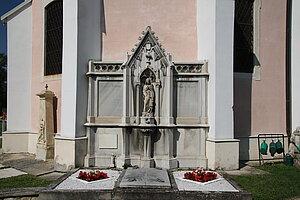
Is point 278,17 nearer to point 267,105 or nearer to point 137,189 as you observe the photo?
point 267,105

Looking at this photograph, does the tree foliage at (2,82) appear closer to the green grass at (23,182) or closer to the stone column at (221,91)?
the green grass at (23,182)

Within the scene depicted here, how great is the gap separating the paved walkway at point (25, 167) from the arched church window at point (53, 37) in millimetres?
4351

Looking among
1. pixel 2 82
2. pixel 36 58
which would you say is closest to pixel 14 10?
pixel 36 58

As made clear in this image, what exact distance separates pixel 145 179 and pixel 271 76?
27.7 feet

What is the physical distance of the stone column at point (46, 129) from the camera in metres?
10.9

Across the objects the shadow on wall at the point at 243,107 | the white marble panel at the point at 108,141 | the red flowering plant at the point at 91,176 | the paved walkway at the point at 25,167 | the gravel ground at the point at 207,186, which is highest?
the shadow on wall at the point at 243,107

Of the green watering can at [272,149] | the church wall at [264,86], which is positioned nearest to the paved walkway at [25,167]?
the church wall at [264,86]

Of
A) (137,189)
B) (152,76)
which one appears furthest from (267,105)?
(137,189)

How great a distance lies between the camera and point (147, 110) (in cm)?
905

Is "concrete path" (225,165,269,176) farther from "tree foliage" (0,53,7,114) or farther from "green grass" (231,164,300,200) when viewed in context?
"tree foliage" (0,53,7,114)

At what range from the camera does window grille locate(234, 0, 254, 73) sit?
1112 centimetres

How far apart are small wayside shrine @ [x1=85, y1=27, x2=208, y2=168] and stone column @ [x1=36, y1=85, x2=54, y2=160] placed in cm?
292

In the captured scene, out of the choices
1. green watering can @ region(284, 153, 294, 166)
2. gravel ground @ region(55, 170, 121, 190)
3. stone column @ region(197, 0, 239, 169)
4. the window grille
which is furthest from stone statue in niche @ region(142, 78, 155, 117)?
green watering can @ region(284, 153, 294, 166)

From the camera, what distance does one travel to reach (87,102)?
942 cm
